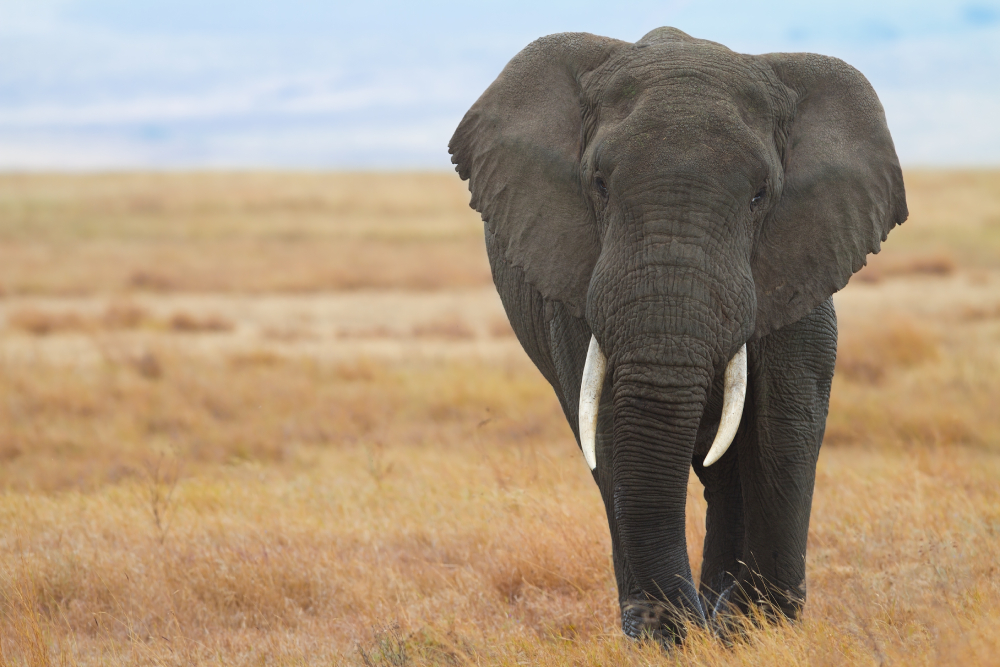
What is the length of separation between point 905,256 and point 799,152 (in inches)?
1032

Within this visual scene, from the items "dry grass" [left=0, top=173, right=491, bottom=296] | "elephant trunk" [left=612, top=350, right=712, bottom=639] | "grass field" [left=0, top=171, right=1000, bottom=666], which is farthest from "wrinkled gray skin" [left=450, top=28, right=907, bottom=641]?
"dry grass" [left=0, top=173, right=491, bottom=296]

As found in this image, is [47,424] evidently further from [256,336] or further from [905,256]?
[905,256]

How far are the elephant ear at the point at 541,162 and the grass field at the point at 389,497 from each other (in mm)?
1613

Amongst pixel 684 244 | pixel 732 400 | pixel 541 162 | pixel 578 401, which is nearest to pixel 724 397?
pixel 732 400

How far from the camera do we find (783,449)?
15.5 ft

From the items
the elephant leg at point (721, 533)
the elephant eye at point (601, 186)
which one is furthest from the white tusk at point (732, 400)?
the elephant leg at point (721, 533)

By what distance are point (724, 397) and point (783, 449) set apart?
67 cm

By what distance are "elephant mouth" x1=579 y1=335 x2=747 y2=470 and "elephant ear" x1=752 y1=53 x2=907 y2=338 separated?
0.21 m

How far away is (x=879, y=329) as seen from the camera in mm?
14844

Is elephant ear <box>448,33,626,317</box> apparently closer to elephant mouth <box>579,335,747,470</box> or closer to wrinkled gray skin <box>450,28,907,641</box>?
wrinkled gray skin <box>450,28,907,641</box>

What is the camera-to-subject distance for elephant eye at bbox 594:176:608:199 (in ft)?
14.3

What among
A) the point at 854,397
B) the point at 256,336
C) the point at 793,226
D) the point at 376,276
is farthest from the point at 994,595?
the point at 376,276

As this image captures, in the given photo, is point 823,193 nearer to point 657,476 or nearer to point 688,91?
point 688,91

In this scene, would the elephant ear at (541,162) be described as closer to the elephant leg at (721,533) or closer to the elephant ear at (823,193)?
the elephant ear at (823,193)
